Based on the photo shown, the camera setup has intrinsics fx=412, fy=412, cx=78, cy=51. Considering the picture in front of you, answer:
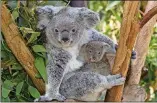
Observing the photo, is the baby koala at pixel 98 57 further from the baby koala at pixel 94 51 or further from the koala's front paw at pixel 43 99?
the koala's front paw at pixel 43 99

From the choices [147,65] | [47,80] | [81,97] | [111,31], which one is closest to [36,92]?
[47,80]

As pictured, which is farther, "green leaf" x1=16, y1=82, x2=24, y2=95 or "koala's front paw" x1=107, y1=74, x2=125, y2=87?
"green leaf" x1=16, y1=82, x2=24, y2=95

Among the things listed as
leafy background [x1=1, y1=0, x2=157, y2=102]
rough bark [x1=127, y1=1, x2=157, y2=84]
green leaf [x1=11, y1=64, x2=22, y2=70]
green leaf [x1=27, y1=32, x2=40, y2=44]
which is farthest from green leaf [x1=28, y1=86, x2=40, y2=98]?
rough bark [x1=127, y1=1, x2=157, y2=84]

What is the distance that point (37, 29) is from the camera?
7.23ft

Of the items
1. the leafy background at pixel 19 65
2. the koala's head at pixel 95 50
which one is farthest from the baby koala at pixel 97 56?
the leafy background at pixel 19 65

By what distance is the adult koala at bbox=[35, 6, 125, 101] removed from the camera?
6.93ft

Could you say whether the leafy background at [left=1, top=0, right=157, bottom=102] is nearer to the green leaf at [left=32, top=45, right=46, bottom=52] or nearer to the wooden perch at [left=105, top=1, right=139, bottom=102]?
the green leaf at [left=32, top=45, right=46, bottom=52]

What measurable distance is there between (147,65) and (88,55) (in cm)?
82

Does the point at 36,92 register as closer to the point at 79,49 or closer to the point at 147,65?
the point at 79,49

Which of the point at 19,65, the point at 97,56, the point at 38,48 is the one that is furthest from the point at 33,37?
the point at 97,56

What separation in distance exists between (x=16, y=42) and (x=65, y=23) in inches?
11.1

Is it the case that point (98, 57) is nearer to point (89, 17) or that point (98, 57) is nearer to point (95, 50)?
point (95, 50)

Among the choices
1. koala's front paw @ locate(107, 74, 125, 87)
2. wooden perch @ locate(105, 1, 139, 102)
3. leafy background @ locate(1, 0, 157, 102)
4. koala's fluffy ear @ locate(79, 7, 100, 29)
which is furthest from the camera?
koala's fluffy ear @ locate(79, 7, 100, 29)

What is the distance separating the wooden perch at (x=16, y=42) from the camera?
1988 mm
